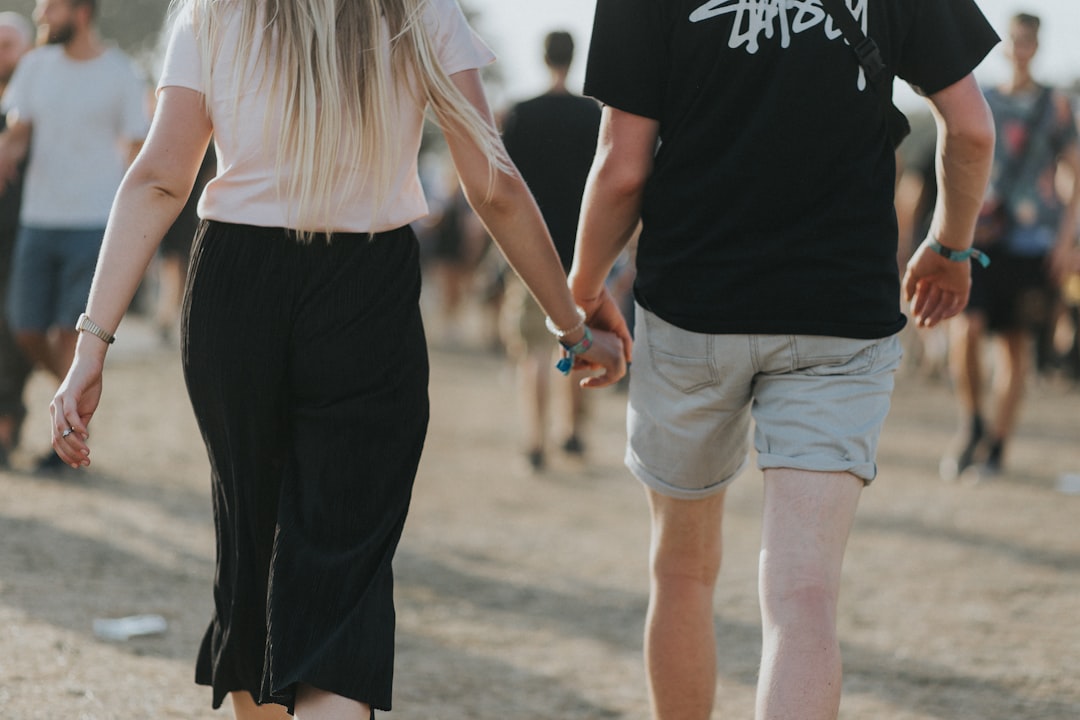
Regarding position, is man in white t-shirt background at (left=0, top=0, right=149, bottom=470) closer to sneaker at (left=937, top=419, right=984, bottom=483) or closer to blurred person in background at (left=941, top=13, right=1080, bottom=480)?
blurred person in background at (left=941, top=13, right=1080, bottom=480)

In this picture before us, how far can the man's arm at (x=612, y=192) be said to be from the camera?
2734 millimetres

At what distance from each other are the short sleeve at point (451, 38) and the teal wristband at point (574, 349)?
71 cm

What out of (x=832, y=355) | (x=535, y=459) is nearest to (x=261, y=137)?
(x=832, y=355)

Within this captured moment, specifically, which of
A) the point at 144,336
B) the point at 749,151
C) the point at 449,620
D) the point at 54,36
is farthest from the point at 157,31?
the point at 749,151

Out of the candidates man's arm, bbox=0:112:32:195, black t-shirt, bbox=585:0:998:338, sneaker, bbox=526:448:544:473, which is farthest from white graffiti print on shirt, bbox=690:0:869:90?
sneaker, bbox=526:448:544:473

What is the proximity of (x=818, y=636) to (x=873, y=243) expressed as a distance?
77 cm

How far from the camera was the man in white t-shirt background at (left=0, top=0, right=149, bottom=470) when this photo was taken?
20.6ft

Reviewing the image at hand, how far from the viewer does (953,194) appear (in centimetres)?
293

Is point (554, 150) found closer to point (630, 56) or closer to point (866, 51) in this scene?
point (630, 56)

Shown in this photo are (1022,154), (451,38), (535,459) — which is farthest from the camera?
(535,459)

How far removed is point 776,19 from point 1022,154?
16.4ft

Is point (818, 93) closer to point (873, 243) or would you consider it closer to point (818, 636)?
point (873, 243)

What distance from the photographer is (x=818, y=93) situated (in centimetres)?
259

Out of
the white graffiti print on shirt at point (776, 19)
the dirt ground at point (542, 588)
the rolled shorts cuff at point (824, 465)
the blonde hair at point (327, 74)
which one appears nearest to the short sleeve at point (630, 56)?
the white graffiti print on shirt at point (776, 19)
